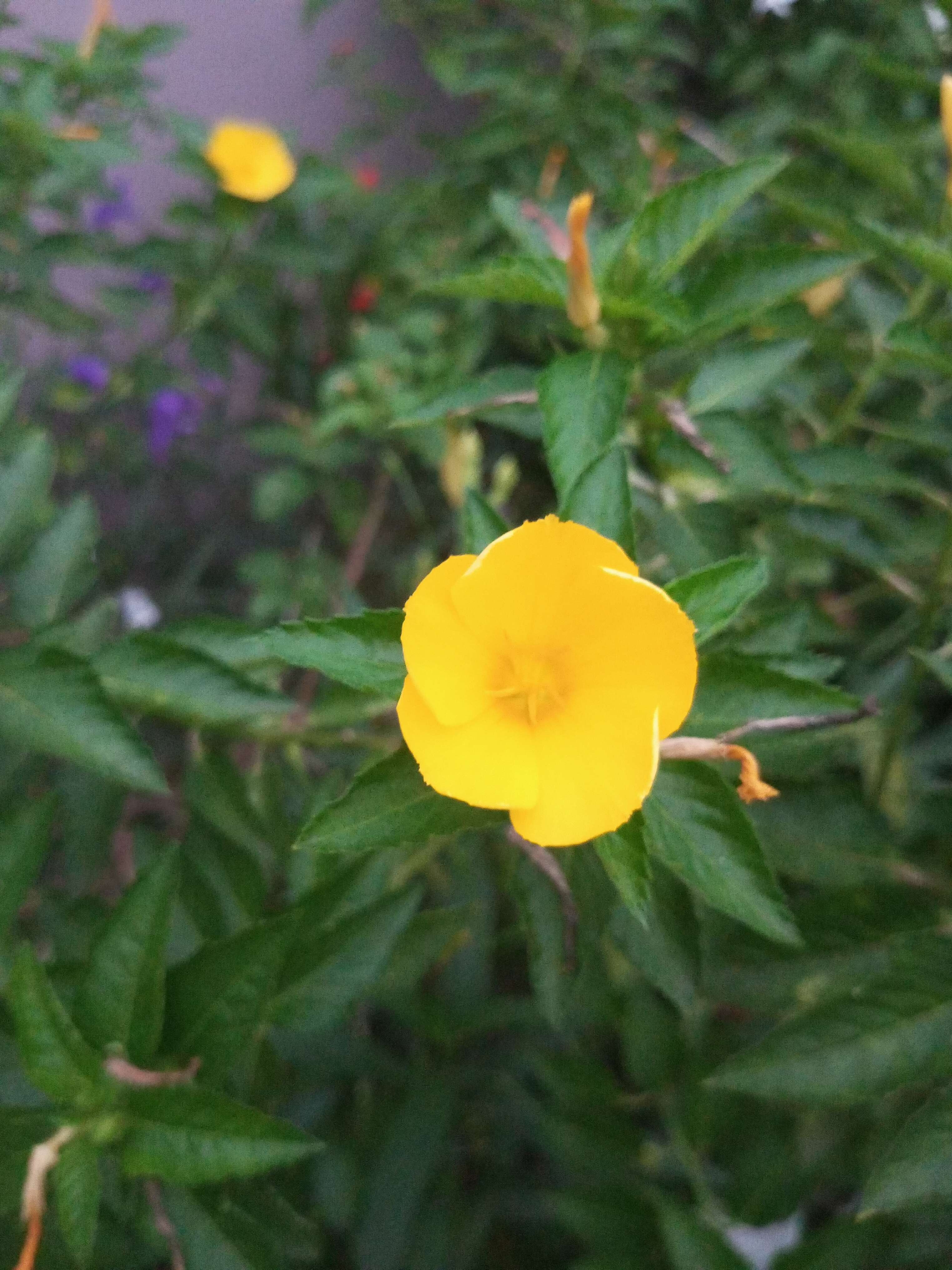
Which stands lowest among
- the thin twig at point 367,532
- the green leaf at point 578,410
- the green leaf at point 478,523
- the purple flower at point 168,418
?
the thin twig at point 367,532

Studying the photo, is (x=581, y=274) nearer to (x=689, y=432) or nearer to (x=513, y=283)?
(x=513, y=283)

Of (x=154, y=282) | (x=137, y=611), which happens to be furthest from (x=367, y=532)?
(x=154, y=282)

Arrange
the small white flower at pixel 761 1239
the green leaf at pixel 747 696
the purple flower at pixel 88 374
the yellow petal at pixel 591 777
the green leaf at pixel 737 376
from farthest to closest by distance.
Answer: the purple flower at pixel 88 374
the small white flower at pixel 761 1239
the green leaf at pixel 737 376
the green leaf at pixel 747 696
the yellow petal at pixel 591 777

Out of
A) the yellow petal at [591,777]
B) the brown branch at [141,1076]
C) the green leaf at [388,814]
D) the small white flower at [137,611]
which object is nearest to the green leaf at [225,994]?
the brown branch at [141,1076]

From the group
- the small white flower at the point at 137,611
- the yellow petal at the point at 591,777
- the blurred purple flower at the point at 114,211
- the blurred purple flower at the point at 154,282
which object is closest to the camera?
the yellow petal at the point at 591,777

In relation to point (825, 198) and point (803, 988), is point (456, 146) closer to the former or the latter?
point (825, 198)

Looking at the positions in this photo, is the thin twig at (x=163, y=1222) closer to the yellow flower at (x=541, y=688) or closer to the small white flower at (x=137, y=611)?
the yellow flower at (x=541, y=688)

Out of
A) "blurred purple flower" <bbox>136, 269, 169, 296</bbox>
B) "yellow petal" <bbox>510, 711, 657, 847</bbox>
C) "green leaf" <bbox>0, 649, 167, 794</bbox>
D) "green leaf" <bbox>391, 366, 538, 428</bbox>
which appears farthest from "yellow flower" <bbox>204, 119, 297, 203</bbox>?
"yellow petal" <bbox>510, 711, 657, 847</bbox>
